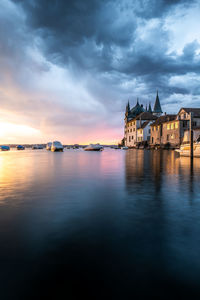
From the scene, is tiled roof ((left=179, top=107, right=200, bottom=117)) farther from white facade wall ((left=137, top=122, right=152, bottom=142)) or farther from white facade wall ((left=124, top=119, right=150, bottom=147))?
white facade wall ((left=124, top=119, right=150, bottom=147))

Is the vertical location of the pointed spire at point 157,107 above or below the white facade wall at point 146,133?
above

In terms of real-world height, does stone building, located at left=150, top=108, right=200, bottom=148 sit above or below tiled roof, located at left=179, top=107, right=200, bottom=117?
below

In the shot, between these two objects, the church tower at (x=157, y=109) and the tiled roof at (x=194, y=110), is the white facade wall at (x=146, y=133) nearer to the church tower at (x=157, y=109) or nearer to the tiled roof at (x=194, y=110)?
the tiled roof at (x=194, y=110)

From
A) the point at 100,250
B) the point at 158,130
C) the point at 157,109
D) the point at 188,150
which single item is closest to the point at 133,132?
the point at 158,130

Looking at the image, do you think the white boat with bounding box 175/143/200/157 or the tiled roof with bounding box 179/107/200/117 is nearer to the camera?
the white boat with bounding box 175/143/200/157

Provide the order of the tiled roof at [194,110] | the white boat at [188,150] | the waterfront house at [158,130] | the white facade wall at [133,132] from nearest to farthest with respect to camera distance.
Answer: the white boat at [188,150], the tiled roof at [194,110], the waterfront house at [158,130], the white facade wall at [133,132]

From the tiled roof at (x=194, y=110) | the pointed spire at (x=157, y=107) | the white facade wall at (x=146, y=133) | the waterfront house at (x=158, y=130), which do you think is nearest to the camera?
the tiled roof at (x=194, y=110)

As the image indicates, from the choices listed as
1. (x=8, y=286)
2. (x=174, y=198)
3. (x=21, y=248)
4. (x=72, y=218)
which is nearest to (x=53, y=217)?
(x=72, y=218)

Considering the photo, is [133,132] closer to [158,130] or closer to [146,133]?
[146,133]

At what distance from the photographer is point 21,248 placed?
12.8 ft

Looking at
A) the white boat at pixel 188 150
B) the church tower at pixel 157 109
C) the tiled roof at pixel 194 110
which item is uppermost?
the church tower at pixel 157 109

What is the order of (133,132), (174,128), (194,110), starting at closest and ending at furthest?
(194,110) → (174,128) → (133,132)

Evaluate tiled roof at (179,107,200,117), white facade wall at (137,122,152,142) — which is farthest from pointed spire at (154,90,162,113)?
tiled roof at (179,107,200,117)

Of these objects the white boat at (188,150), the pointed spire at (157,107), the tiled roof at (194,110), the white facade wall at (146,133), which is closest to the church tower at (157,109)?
the pointed spire at (157,107)
